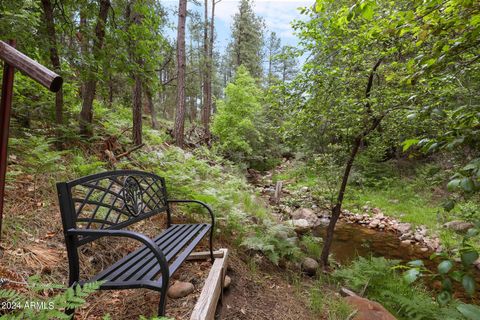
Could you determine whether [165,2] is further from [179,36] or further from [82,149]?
[82,149]

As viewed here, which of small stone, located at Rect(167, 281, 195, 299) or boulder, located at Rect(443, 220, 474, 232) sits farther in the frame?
boulder, located at Rect(443, 220, 474, 232)

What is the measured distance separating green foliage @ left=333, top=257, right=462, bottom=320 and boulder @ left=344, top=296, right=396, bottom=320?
2.14ft

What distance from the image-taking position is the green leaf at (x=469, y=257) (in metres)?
1.03

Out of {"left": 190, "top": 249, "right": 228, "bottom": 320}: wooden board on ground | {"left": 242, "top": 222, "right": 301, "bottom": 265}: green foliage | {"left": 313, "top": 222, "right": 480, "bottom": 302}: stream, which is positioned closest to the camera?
{"left": 190, "top": 249, "right": 228, "bottom": 320}: wooden board on ground

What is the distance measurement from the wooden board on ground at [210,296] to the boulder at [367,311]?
1586 millimetres

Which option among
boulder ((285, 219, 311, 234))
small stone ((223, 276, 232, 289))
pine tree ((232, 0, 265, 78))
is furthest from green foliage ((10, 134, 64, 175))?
pine tree ((232, 0, 265, 78))

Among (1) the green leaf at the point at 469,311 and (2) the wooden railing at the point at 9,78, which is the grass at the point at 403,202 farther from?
(2) the wooden railing at the point at 9,78

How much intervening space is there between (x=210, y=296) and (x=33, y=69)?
2017 millimetres

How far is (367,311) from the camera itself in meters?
2.97

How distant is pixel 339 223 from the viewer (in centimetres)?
906

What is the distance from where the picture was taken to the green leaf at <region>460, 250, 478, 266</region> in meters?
1.03

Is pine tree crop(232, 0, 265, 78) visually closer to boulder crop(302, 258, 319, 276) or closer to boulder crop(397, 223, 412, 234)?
boulder crop(397, 223, 412, 234)

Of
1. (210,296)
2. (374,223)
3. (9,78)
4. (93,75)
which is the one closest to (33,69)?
(9,78)

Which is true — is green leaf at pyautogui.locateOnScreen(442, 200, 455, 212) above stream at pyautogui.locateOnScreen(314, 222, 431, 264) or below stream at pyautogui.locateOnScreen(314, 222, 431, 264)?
above
